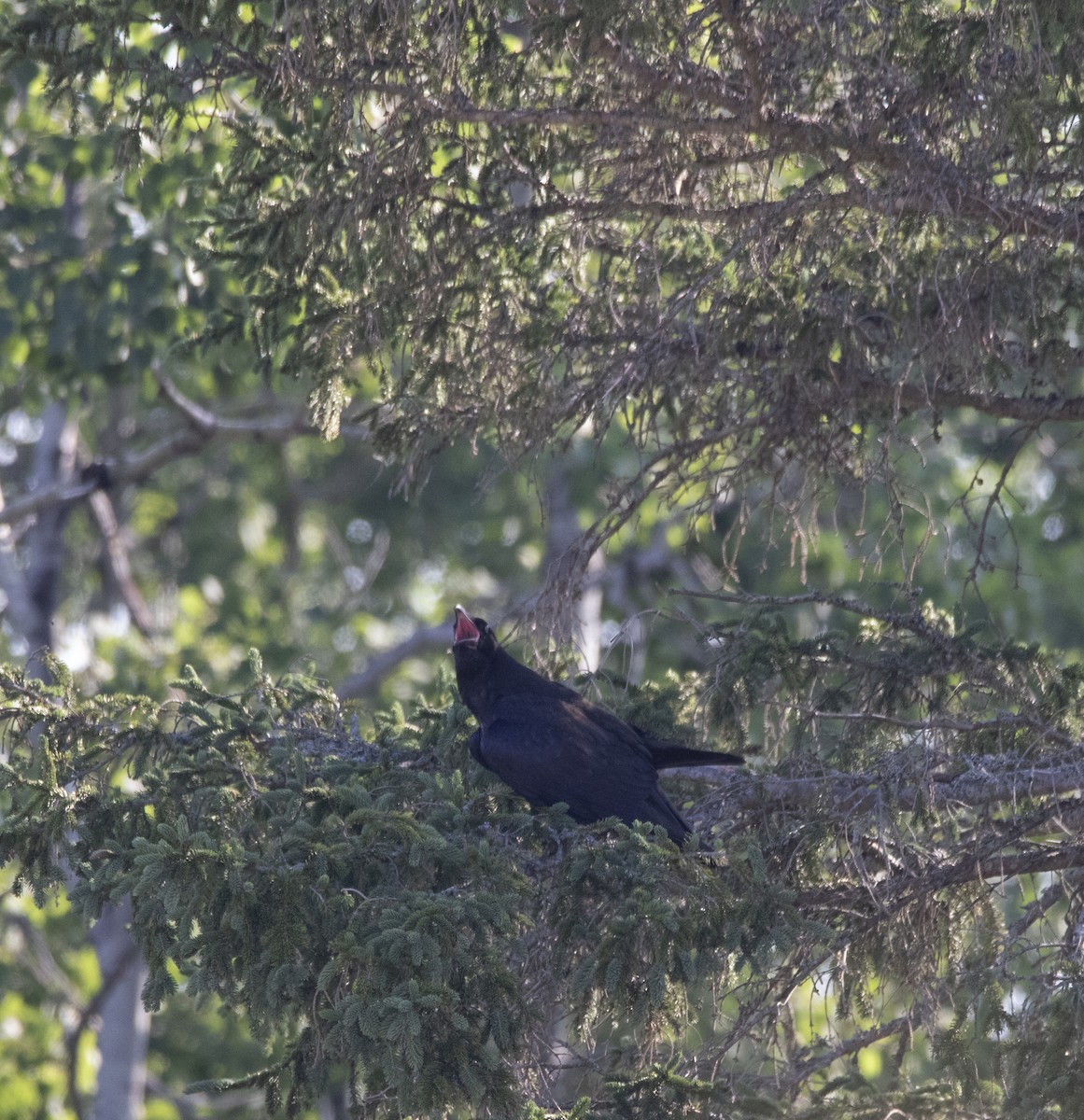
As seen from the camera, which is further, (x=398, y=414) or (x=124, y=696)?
(x=398, y=414)

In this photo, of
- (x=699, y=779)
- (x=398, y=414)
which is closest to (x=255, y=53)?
(x=398, y=414)

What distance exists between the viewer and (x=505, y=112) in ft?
15.2

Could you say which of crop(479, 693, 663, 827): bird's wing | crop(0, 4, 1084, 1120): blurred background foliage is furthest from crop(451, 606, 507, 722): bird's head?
crop(479, 693, 663, 827): bird's wing

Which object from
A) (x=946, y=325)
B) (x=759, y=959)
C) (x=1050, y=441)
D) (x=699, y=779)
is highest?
(x=1050, y=441)

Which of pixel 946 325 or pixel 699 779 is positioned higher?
pixel 946 325

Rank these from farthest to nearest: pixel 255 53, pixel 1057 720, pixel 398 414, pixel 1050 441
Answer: pixel 1050 441, pixel 398 414, pixel 1057 720, pixel 255 53

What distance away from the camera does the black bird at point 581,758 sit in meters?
5.19

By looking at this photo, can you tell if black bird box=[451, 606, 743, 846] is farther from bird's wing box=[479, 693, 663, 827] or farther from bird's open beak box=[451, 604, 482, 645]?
bird's open beak box=[451, 604, 482, 645]

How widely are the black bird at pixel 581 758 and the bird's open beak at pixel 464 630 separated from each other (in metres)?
0.48

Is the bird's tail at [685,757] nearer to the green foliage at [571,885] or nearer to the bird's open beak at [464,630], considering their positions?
the green foliage at [571,885]

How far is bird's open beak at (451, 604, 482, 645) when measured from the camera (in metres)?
6.06

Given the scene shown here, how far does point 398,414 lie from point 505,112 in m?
1.50

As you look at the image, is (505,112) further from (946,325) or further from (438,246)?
(946,325)

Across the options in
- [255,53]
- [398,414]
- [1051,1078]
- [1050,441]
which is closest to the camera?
[1051,1078]
